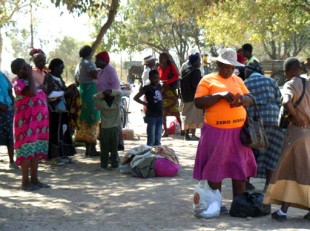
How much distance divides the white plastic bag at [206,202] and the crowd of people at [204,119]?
0.26ft

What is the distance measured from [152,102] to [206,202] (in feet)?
13.2

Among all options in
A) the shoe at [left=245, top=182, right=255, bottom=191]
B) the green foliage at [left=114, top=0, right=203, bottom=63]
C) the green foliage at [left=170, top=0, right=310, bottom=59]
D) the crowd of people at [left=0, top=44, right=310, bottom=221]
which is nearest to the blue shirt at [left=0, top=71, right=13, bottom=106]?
the crowd of people at [left=0, top=44, right=310, bottom=221]

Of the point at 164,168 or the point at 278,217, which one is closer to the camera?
the point at 278,217

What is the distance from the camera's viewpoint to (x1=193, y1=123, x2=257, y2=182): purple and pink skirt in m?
6.11

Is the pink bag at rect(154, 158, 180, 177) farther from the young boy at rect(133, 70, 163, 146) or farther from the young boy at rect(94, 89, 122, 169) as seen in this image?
the young boy at rect(133, 70, 163, 146)

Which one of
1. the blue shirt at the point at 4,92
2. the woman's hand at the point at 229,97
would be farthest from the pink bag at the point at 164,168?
the woman's hand at the point at 229,97

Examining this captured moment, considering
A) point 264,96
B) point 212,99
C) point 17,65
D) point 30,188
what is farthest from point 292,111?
point 30,188

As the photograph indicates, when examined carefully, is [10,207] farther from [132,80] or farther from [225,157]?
[132,80]

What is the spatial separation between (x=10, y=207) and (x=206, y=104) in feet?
8.38

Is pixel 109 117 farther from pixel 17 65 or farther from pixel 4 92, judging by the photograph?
pixel 17 65

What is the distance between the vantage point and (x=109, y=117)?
900cm

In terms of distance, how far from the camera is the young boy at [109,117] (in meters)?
8.91

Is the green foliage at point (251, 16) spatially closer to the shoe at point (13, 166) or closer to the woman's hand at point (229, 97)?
the shoe at point (13, 166)

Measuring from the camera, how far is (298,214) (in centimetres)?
647
